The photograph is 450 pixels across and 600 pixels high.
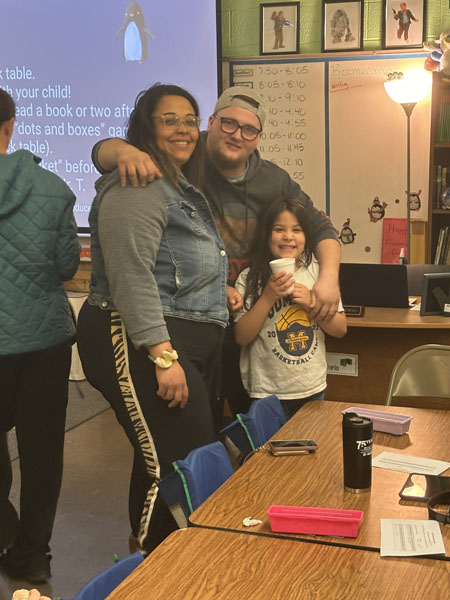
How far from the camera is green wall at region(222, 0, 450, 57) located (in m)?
5.33

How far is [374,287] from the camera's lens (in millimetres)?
3672

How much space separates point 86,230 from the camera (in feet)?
18.8

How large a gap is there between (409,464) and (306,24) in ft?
14.3

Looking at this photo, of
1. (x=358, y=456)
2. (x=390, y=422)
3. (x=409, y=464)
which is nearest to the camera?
(x=358, y=456)

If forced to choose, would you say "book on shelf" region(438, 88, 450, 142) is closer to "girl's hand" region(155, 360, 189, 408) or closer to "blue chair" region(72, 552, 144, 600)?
"girl's hand" region(155, 360, 189, 408)

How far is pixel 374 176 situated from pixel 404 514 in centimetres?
416

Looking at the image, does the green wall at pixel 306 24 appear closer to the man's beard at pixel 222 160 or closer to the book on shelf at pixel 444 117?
the book on shelf at pixel 444 117

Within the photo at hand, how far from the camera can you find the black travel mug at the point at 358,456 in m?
1.71

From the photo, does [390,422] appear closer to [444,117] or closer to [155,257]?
[155,257]

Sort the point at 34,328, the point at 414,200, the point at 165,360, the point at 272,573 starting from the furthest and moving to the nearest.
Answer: the point at 414,200
the point at 34,328
the point at 165,360
the point at 272,573

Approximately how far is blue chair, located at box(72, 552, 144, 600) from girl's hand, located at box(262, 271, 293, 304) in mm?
1366

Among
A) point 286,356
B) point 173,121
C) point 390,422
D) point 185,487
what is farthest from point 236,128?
point 185,487

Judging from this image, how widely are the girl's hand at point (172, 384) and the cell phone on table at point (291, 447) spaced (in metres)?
0.37

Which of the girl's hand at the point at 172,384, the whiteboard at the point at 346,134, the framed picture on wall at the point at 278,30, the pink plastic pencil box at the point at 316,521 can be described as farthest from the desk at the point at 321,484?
the framed picture on wall at the point at 278,30
